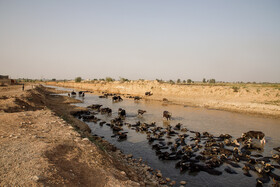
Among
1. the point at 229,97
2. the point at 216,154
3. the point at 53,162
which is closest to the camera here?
the point at 53,162

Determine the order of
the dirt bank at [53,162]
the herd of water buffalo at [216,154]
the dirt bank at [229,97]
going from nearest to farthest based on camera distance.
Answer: the dirt bank at [53,162] → the herd of water buffalo at [216,154] → the dirt bank at [229,97]

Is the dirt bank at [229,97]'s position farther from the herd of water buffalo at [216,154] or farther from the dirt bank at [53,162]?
the dirt bank at [53,162]

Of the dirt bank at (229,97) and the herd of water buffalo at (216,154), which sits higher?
the dirt bank at (229,97)

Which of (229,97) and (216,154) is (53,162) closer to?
(216,154)

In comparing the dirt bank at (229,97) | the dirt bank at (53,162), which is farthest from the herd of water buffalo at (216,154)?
the dirt bank at (229,97)

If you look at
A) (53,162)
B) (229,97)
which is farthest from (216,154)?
(229,97)

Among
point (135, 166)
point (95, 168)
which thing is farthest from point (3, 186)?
point (135, 166)

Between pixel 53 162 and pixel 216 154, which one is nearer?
pixel 53 162

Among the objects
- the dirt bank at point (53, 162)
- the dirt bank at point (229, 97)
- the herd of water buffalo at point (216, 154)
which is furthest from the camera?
the dirt bank at point (229, 97)

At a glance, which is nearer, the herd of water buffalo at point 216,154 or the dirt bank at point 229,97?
the herd of water buffalo at point 216,154

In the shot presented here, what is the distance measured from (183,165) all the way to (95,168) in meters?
5.13

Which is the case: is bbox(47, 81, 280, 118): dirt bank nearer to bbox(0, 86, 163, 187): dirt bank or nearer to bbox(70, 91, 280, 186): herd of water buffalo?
bbox(70, 91, 280, 186): herd of water buffalo

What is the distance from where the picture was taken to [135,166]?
848 centimetres

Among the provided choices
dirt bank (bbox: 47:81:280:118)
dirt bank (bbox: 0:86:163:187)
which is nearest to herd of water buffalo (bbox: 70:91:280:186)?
dirt bank (bbox: 0:86:163:187)
